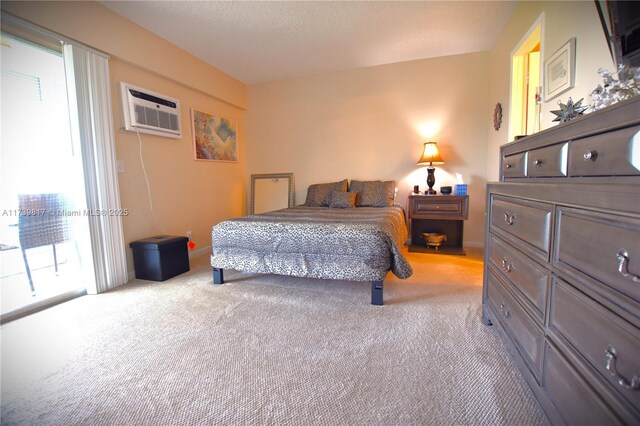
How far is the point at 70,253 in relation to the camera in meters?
2.29

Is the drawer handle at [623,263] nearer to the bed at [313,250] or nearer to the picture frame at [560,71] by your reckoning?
the bed at [313,250]

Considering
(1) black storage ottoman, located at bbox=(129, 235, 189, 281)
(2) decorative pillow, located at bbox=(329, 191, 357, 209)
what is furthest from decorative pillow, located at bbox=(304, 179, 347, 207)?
(1) black storage ottoman, located at bbox=(129, 235, 189, 281)

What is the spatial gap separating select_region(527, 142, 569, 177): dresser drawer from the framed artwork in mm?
3491

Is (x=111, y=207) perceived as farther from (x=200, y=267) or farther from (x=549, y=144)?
(x=549, y=144)

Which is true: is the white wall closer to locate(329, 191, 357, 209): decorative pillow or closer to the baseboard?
the baseboard

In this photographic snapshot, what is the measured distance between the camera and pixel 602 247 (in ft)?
2.34

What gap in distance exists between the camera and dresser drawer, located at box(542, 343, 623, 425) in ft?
2.27

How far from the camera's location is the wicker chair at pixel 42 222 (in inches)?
78.7

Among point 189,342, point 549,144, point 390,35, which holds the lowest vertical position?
point 189,342

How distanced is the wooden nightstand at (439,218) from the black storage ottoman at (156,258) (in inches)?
109

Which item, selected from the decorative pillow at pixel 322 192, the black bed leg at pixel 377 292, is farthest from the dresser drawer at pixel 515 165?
the decorative pillow at pixel 322 192

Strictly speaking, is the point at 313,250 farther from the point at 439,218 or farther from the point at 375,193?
the point at 439,218

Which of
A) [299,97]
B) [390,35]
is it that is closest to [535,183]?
[390,35]

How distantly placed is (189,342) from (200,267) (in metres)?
1.56
